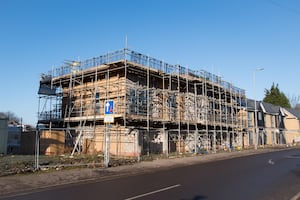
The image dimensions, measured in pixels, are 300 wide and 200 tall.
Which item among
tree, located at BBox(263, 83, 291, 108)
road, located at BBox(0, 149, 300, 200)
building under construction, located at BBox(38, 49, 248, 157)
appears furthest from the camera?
tree, located at BBox(263, 83, 291, 108)

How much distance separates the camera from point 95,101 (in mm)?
24391

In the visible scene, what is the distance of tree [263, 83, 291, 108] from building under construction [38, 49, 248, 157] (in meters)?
56.3

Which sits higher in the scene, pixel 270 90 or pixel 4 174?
pixel 270 90

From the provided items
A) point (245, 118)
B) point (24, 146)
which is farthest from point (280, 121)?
point (24, 146)

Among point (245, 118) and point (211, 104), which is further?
point (245, 118)

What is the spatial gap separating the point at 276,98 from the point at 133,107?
7108cm

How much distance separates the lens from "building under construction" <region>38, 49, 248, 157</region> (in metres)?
23.1

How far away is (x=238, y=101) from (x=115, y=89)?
22424 mm

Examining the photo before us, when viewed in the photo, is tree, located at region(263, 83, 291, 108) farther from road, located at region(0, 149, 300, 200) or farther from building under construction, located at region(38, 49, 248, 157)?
road, located at region(0, 149, 300, 200)

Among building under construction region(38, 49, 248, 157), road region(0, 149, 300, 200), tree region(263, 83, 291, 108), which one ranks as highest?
tree region(263, 83, 291, 108)

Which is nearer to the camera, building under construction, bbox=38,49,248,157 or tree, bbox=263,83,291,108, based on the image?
building under construction, bbox=38,49,248,157

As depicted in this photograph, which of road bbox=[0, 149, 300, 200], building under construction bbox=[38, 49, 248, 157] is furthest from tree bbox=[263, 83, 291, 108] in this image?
road bbox=[0, 149, 300, 200]

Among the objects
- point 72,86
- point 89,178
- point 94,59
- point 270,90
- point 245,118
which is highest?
point 270,90

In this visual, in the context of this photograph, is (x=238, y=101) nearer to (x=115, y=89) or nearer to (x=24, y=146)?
(x=115, y=89)
